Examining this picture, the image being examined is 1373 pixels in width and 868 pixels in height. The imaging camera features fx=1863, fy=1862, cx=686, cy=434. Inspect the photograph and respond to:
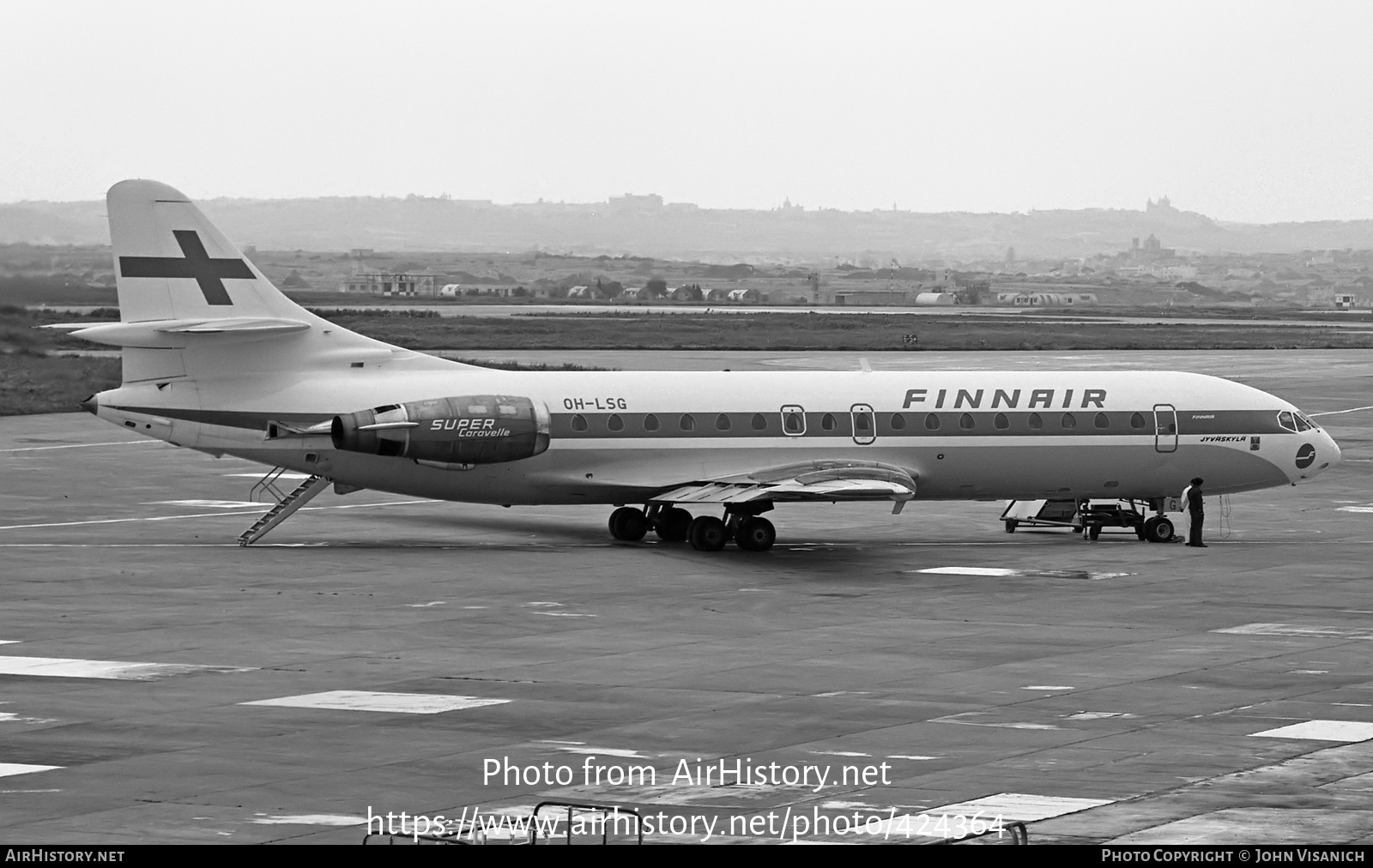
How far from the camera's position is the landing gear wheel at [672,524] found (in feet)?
129

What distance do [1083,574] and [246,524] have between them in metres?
18.8

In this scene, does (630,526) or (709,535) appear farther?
(630,526)

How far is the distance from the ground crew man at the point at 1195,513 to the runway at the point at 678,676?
31.0 inches

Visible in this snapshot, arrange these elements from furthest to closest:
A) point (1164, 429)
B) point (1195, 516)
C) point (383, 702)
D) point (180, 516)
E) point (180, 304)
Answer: point (180, 516) < point (1164, 429) < point (1195, 516) < point (180, 304) < point (383, 702)

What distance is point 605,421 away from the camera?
3844cm

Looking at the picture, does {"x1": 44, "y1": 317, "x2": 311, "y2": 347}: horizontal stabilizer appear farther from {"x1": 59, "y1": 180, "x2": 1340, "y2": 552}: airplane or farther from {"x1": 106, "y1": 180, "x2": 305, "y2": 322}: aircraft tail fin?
{"x1": 106, "y1": 180, "x2": 305, "y2": 322}: aircraft tail fin

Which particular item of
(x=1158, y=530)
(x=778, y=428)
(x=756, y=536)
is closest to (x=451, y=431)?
(x=756, y=536)

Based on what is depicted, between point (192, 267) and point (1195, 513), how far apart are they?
2157cm

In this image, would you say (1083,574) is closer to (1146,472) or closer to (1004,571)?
(1004,571)

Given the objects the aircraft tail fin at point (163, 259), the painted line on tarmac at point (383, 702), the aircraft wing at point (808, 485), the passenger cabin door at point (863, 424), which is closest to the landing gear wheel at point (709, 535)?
the aircraft wing at point (808, 485)

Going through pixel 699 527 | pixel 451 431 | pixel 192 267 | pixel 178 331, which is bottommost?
pixel 699 527

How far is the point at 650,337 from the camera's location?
4599 inches

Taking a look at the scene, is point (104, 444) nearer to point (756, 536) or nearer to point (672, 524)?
point (672, 524)
